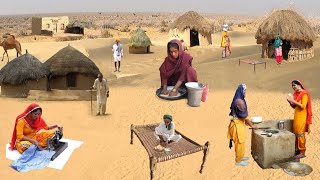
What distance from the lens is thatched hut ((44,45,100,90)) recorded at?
13.9m

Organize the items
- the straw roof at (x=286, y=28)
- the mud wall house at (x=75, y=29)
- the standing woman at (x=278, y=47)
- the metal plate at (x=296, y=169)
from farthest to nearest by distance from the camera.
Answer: the mud wall house at (x=75, y=29)
the straw roof at (x=286, y=28)
the standing woman at (x=278, y=47)
the metal plate at (x=296, y=169)

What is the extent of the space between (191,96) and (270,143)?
3.98 m

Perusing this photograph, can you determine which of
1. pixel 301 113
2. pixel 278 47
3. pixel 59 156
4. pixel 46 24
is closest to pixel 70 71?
pixel 59 156

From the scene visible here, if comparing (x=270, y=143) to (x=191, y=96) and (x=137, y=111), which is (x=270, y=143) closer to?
(x=191, y=96)

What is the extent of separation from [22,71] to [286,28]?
11.0 m

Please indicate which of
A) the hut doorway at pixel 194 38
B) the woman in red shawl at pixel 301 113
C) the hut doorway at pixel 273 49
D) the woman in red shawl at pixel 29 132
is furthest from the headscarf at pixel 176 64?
the hut doorway at pixel 194 38

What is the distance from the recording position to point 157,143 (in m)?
7.91

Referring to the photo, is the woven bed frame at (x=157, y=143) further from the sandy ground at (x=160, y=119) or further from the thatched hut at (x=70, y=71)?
the thatched hut at (x=70, y=71)

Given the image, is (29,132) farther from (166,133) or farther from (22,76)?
(22,76)

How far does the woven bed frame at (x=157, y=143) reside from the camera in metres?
6.92

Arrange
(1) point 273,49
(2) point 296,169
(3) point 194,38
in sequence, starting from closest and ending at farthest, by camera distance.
→ (2) point 296,169 < (1) point 273,49 < (3) point 194,38

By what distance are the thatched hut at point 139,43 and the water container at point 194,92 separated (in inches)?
547

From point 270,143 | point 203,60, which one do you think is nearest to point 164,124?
point 270,143

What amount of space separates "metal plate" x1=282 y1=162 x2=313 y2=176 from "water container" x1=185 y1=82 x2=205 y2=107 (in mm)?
3777
